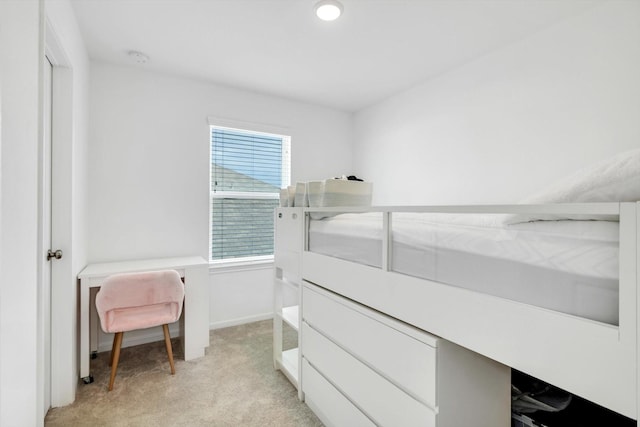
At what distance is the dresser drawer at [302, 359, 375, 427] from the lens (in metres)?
1.38

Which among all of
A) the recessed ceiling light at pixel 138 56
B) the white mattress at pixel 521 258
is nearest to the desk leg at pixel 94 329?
the recessed ceiling light at pixel 138 56

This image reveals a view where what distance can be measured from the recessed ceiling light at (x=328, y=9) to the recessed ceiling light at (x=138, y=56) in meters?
1.47

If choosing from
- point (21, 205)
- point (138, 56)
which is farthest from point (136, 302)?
point (138, 56)

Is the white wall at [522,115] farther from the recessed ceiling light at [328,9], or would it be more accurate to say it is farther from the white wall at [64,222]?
the white wall at [64,222]

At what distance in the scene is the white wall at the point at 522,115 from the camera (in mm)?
1721

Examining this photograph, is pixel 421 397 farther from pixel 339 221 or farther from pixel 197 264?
pixel 197 264

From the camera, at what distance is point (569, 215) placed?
0.70 m

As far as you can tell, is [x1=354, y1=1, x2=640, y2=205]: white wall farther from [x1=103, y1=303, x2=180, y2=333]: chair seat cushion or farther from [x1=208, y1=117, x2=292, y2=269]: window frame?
[x1=103, y1=303, x2=180, y2=333]: chair seat cushion

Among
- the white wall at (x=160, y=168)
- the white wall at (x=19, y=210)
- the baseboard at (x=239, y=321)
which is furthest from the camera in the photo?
the baseboard at (x=239, y=321)

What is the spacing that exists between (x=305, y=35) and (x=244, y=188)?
1590 millimetres

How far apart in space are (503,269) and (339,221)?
2.77 feet

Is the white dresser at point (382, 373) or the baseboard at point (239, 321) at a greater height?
the white dresser at point (382, 373)

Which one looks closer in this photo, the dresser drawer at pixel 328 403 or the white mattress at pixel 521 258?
the white mattress at pixel 521 258

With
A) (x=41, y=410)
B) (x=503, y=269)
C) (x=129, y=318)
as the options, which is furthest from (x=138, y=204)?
(x=503, y=269)
